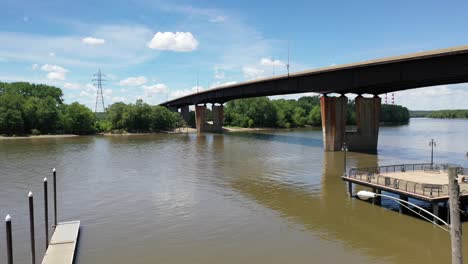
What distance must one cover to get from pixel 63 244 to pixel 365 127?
56.3 m

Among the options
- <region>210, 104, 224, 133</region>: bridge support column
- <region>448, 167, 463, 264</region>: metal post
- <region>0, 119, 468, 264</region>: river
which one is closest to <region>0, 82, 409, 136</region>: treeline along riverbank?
<region>210, 104, 224, 133</region>: bridge support column

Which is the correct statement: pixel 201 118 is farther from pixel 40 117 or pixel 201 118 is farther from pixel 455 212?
pixel 455 212

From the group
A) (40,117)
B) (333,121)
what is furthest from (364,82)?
(40,117)

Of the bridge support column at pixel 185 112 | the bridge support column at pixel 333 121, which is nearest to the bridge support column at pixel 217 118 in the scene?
the bridge support column at pixel 185 112

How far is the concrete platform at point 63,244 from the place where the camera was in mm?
18531

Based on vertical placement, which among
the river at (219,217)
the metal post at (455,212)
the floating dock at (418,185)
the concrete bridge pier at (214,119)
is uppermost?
the concrete bridge pier at (214,119)

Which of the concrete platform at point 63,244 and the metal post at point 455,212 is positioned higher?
the metal post at point 455,212

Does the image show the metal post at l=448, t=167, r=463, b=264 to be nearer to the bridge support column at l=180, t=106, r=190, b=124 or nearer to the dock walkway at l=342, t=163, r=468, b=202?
the dock walkway at l=342, t=163, r=468, b=202

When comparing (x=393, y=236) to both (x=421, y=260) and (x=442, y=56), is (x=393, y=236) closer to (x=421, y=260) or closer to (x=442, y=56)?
(x=421, y=260)

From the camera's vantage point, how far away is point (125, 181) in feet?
129

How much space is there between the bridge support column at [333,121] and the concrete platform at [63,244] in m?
49.0

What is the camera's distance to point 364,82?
55.9 metres

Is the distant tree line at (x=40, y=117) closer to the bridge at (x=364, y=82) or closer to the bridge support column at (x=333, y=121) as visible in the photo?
the bridge at (x=364, y=82)

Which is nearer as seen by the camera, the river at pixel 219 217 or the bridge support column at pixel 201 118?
the river at pixel 219 217
